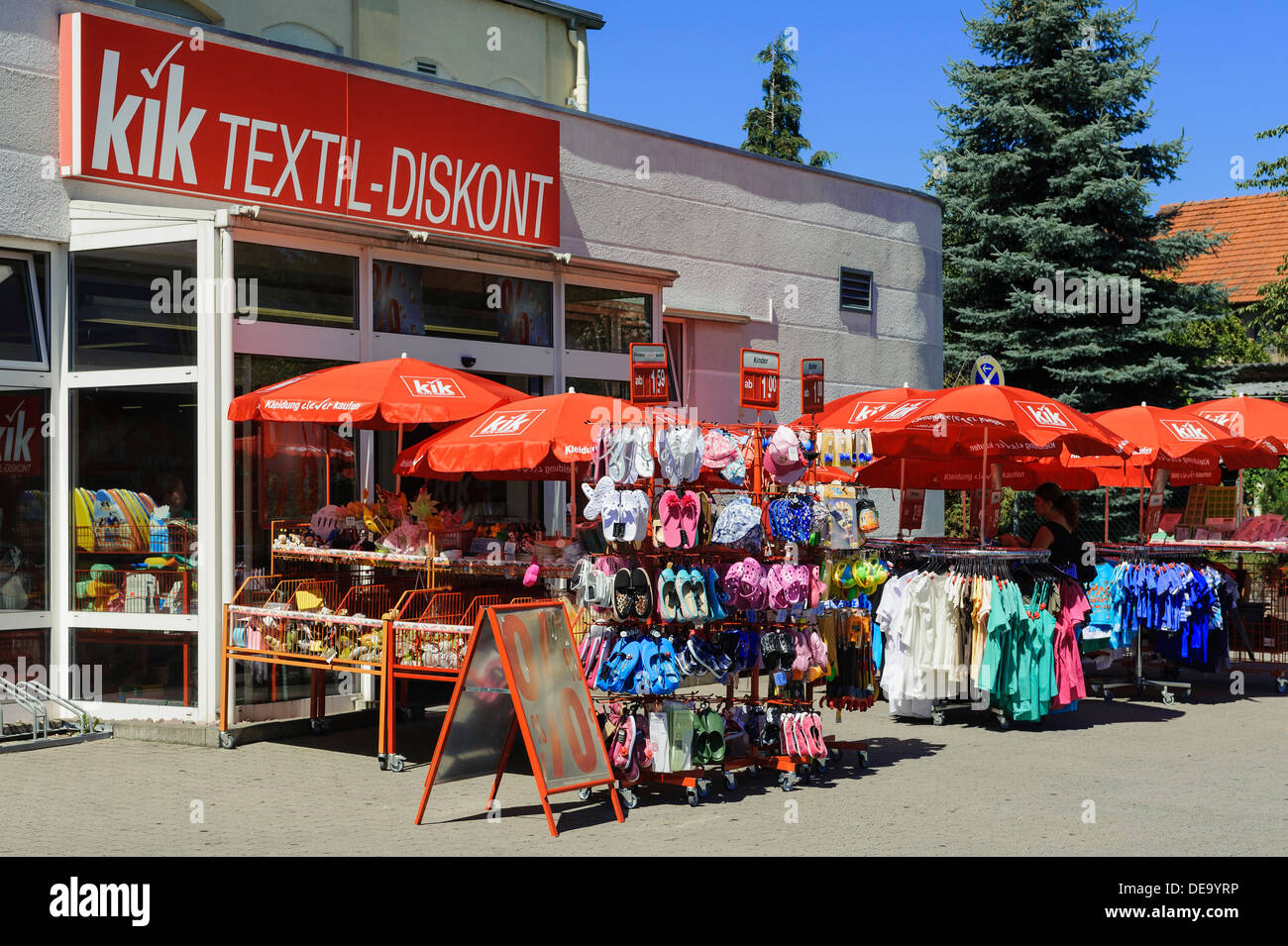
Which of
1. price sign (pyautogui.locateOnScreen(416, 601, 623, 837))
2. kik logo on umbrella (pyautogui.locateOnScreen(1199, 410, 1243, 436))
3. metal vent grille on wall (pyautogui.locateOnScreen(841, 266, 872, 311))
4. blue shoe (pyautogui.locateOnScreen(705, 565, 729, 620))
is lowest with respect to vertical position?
price sign (pyautogui.locateOnScreen(416, 601, 623, 837))

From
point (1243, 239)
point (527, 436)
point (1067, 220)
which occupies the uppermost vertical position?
point (1243, 239)

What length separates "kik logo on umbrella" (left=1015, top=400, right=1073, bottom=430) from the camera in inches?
464

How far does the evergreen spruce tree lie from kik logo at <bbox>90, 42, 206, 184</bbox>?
1573 cm

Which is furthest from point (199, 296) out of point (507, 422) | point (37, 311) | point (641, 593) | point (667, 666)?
point (667, 666)

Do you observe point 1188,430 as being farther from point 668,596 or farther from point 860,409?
point 668,596

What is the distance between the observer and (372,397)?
10164mm

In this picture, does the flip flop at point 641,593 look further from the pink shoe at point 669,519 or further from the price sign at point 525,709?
the price sign at point 525,709

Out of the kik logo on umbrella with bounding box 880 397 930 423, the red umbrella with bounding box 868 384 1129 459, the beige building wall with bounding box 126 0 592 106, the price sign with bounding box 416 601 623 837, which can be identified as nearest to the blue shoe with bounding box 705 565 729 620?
the price sign with bounding box 416 601 623 837

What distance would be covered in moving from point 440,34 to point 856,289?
7.67 m

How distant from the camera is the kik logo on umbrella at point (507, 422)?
9914mm

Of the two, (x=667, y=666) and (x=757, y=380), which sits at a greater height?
(x=757, y=380)

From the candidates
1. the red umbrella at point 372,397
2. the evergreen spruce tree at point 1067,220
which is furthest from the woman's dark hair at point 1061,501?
the evergreen spruce tree at point 1067,220

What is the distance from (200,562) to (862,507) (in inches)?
198

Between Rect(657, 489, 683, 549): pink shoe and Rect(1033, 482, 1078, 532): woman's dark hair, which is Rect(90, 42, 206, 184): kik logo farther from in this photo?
Rect(1033, 482, 1078, 532): woman's dark hair
